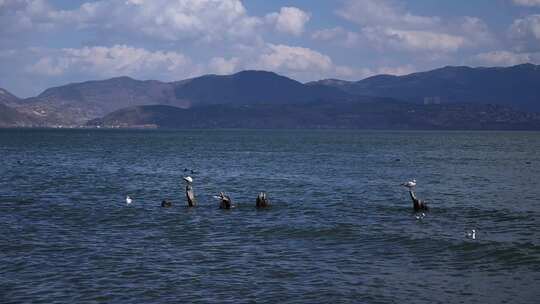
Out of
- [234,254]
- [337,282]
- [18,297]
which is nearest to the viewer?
[18,297]

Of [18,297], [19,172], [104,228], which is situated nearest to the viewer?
[18,297]

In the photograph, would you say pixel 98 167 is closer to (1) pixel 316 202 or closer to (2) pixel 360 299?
(1) pixel 316 202

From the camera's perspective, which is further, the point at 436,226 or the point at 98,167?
the point at 98,167

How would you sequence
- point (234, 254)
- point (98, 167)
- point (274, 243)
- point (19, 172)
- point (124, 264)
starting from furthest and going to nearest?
point (98, 167)
point (19, 172)
point (274, 243)
point (234, 254)
point (124, 264)

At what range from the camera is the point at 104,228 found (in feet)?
124

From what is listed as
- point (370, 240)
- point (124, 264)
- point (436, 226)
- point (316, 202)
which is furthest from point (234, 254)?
point (316, 202)

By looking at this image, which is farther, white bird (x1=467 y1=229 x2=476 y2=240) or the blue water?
white bird (x1=467 y1=229 x2=476 y2=240)

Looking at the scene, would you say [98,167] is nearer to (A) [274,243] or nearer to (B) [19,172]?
(B) [19,172]

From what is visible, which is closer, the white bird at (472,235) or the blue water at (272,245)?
the blue water at (272,245)

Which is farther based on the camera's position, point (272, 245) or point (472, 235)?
point (472, 235)

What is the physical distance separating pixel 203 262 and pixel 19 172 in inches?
2241

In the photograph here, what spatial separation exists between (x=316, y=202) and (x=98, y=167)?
1900 inches

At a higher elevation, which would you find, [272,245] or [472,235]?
[472,235]

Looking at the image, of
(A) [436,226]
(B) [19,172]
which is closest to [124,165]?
(B) [19,172]
